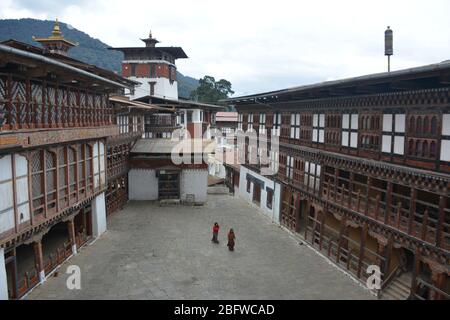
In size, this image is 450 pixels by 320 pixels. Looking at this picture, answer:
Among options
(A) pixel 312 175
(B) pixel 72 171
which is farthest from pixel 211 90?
(B) pixel 72 171

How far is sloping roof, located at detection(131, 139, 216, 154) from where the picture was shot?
108 feet

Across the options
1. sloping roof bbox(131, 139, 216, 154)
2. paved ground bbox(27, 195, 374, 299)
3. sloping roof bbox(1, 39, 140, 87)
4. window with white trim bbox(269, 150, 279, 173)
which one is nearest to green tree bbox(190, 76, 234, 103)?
sloping roof bbox(131, 139, 216, 154)

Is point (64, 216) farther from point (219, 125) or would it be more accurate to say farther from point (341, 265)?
point (219, 125)

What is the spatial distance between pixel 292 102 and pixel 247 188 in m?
12.0

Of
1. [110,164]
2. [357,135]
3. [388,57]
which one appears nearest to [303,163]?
[357,135]

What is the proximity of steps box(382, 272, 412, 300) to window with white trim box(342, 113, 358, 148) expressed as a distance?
249 inches

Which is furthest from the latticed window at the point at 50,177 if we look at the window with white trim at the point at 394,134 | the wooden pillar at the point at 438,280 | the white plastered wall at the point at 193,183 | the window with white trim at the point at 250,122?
the window with white trim at the point at 250,122

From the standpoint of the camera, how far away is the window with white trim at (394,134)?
16016mm

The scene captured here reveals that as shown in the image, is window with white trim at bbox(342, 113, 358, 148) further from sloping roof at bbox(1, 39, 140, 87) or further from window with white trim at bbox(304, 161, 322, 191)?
sloping roof at bbox(1, 39, 140, 87)

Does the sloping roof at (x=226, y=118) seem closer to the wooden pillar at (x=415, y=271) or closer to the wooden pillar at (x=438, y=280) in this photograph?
the wooden pillar at (x=415, y=271)

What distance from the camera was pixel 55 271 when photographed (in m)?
17.3

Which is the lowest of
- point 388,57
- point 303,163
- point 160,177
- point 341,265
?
point 341,265

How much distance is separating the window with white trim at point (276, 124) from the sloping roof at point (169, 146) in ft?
23.6

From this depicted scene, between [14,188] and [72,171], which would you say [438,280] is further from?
[72,171]
